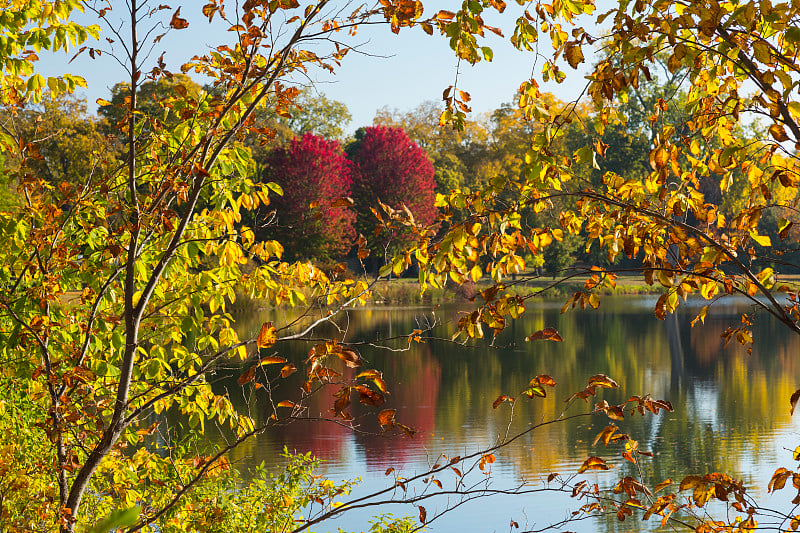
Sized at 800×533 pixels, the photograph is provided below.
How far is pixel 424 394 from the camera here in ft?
37.1

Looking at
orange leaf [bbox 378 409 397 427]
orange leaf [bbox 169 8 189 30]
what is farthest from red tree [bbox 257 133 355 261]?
orange leaf [bbox 378 409 397 427]

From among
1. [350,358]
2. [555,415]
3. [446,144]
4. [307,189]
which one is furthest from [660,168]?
[446,144]

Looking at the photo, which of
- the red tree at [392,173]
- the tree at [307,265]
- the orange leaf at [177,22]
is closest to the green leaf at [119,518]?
the tree at [307,265]

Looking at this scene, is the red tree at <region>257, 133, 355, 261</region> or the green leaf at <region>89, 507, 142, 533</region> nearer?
the green leaf at <region>89, 507, 142, 533</region>

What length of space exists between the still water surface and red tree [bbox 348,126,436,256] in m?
14.3

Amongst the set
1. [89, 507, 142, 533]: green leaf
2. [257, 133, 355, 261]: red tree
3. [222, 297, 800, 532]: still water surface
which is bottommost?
[222, 297, 800, 532]: still water surface

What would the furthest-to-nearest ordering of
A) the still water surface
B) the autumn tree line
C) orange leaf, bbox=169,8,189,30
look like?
the autumn tree line → the still water surface → orange leaf, bbox=169,8,189,30

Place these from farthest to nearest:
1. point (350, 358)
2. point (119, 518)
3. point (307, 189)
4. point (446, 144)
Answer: point (446, 144) → point (307, 189) → point (350, 358) → point (119, 518)

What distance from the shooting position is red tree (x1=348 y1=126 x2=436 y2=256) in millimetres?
31109

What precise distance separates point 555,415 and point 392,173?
2260cm

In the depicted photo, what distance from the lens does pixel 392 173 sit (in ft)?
102

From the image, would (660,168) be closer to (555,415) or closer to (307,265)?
(307,265)

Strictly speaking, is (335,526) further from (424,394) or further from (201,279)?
(424,394)

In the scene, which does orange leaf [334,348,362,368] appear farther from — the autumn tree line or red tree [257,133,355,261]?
red tree [257,133,355,261]
